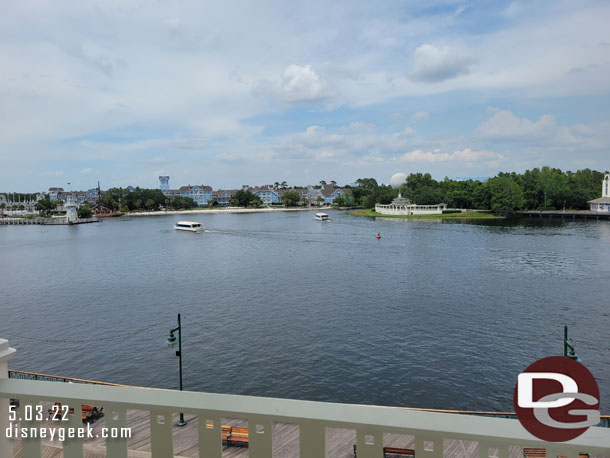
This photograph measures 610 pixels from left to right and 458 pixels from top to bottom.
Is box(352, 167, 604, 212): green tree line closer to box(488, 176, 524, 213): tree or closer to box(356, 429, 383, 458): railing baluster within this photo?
box(488, 176, 524, 213): tree

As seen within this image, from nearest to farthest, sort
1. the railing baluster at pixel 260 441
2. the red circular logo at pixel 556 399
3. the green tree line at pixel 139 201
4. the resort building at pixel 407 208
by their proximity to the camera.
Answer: the red circular logo at pixel 556 399 → the railing baluster at pixel 260 441 → the resort building at pixel 407 208 → the green tree line at pixel 139 201

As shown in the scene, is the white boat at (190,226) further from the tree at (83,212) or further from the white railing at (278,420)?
the white railing at (278,420)

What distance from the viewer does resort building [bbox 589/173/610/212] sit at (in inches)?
4318

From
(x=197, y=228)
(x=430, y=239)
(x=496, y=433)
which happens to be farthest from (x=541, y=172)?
(x=496, y=433)

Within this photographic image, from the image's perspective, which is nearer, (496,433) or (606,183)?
(496,433)

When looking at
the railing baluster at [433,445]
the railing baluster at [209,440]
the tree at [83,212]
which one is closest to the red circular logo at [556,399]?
the railing baluster at [433,445]

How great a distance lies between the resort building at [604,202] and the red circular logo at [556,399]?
425ft

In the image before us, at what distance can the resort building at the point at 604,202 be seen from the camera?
109675 millimetres

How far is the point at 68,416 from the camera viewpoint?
2910mm

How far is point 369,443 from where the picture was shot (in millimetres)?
2377

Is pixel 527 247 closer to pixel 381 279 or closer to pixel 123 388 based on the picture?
pixel 381 279

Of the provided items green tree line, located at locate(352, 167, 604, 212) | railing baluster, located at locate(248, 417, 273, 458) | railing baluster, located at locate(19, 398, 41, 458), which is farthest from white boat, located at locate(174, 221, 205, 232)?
railing baluster, located at locate(248, 417, 273, 458)

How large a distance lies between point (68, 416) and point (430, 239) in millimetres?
67344

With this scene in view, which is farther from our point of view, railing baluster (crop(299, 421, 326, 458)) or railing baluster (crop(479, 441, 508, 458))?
railing baluster (crop(299, 421, 326, 458))
